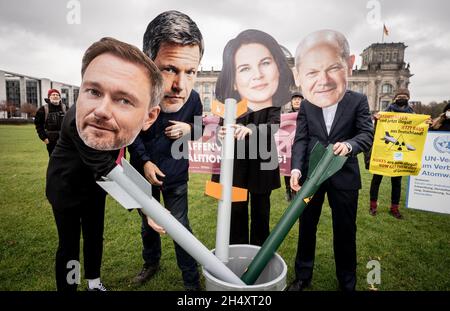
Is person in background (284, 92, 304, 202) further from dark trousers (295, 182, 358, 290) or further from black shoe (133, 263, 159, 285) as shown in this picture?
black shoe (133, 263, 159, 285)

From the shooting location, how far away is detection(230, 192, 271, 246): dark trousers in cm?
254

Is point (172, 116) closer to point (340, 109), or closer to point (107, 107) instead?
point (107, 107)

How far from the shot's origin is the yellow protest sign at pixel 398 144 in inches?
190

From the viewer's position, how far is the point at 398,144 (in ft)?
16.3

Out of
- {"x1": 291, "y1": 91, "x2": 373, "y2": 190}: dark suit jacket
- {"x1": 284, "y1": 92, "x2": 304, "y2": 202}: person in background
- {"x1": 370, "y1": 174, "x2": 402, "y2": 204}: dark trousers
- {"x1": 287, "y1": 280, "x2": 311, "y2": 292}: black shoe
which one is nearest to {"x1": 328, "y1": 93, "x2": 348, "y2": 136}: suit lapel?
{"x1": 291, "y1": 91, "x2": 373, "y2": 190}: dark suit jacket

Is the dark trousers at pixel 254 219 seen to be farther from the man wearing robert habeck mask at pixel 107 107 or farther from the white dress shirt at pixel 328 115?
the man wearing robert habeck mask at pixel 107 107

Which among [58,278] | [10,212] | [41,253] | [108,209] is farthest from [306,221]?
[10,212]

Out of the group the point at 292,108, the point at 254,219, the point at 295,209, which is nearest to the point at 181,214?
the point at 254,219

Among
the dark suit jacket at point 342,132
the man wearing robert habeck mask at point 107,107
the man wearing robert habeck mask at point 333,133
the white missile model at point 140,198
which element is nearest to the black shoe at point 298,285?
the man wearing robert habeck mask at point 333,133

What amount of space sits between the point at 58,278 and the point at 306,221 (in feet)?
6.91

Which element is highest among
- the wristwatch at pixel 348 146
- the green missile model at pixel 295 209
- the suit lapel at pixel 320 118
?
the suit lapel at pixel 320 118

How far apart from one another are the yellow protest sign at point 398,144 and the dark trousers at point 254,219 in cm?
343

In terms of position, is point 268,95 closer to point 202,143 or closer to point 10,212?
point 10,212

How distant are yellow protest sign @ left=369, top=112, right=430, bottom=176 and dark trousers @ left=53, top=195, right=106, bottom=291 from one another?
472cm
